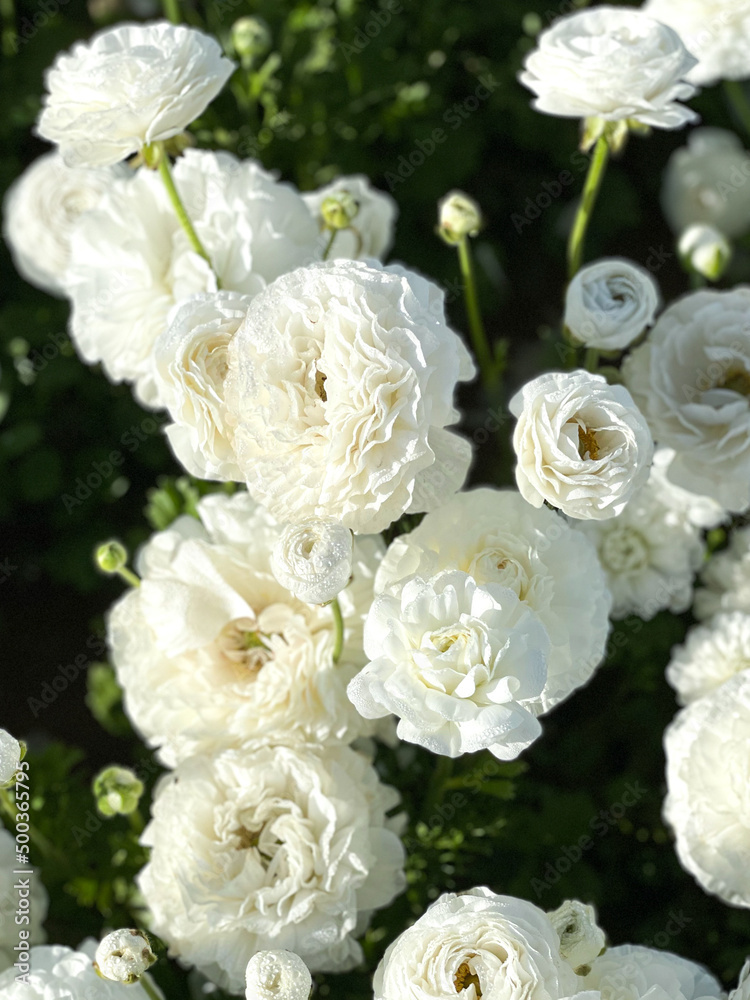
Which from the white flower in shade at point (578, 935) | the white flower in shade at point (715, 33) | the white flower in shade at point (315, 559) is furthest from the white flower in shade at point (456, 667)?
the white flower in shade at point (715, 33)

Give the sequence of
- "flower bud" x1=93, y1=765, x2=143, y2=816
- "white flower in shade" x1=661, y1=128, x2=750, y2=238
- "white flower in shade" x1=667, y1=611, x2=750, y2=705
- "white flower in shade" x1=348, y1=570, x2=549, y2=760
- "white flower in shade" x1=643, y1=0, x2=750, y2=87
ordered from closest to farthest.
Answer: "white flower in shade" x1=348, y1=570, x2=549, y2=760 → "flower bud" x1=93, y1=765, x2=143, y2=816 → "white flower in shade" x1=667, y1=611, x2=750, y2=705 → "white flower in shade" x1=643, y1=0, x2=750, y2=87 → "white flower in shade" x1=661, y1=128, x2=750, y2=238

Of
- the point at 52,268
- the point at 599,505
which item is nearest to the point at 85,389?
the point at 52,268

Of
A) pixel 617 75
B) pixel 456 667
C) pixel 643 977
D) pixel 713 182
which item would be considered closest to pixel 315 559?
pixel 456 667

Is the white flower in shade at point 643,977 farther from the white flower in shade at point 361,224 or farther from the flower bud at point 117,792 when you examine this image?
the white flower in shade at point 361,224

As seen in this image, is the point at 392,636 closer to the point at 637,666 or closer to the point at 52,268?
the point at 637,666

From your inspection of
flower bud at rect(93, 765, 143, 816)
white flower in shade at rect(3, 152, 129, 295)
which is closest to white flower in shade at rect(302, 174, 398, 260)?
white flower in shade at rect(3, 152, 129, 295)

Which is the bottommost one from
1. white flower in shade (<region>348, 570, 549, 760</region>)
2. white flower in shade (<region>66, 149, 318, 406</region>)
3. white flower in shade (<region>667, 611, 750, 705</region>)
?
white flower in shade (<region>667, 611, 750, 705</region>)

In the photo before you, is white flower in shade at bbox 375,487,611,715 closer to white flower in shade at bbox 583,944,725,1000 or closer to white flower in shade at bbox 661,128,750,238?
white flower in shade at bbox 583,944,725,1000

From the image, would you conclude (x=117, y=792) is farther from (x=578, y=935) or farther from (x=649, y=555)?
(x=649, y=555)
